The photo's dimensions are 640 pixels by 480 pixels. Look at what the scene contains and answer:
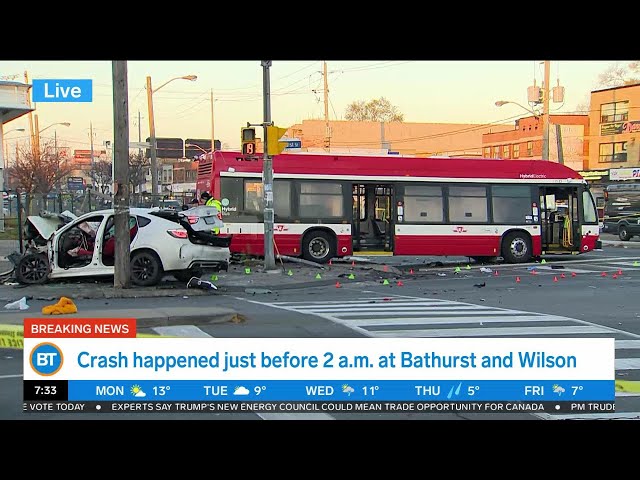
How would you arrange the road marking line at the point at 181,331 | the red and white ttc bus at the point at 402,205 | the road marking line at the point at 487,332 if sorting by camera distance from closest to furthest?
the road marking line at the point at 181,331 < the road marking line at the point at 487,332 < the red and white ttc bus at the point at 402,205

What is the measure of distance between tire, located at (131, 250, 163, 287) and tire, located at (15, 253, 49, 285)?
1815mm

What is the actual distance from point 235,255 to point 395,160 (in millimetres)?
5657

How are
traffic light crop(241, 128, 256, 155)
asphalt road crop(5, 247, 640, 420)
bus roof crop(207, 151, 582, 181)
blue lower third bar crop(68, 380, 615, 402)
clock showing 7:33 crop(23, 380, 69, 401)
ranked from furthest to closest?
bus roof crop(207, 151, 582, 181) → traffic light crop(241, 128, 256, 155) → asphalt road crop(5, 247, 640, 420) → blue lower third bar crop(68, 380, 615, 402) → clock showing 7:33 crop(23, 380, 69, 401)

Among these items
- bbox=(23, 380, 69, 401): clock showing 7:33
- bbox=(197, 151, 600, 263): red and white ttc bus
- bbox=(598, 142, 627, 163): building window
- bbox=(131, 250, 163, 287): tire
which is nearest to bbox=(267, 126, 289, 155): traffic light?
bbox=(197, 151, 600, 263): red and white ttc bus

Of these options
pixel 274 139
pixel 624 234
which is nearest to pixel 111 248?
pixel 274 139

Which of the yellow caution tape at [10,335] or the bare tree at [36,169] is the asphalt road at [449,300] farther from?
the bare tree at [36,169]

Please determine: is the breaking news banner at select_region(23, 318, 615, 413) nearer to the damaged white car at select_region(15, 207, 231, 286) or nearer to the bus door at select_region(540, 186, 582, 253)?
the damaged white car at select_region(15, 207, 231, 286)

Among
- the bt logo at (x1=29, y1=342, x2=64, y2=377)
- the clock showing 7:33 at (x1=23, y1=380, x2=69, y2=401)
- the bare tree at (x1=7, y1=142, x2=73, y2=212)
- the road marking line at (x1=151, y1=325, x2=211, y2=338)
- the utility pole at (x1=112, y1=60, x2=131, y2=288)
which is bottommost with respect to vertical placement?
the road marking line at (x1=151, y1=325, x2=211, y2=338)

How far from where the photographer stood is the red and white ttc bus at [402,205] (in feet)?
69.6

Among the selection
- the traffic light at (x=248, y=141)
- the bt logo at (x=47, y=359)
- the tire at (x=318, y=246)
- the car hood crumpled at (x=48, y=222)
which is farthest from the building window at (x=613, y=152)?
the bt logo at (x=47, y=359)

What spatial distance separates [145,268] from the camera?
598 inches

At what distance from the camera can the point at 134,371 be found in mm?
5207

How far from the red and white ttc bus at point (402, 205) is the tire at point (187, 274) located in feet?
14.7

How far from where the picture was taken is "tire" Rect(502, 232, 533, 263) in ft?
73.7
